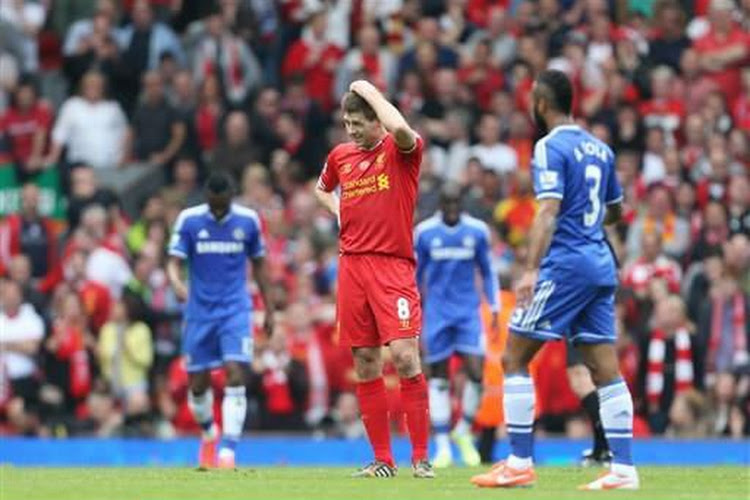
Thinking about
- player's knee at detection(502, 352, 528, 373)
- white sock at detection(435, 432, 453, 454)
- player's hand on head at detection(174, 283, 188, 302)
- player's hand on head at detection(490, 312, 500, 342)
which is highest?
player's hand on head at detection(174, 283, 188, 302)

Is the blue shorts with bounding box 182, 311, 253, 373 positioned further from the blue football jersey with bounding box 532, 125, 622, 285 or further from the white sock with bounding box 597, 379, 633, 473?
the white sock with bounding box 597, 379, 633, 473

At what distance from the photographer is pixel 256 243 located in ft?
71.1

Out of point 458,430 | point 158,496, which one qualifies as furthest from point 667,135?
point 158,496

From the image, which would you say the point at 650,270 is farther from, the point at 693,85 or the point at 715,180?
the point at 693,85

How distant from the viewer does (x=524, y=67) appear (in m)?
31.5

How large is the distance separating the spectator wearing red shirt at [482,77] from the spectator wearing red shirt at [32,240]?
624cm

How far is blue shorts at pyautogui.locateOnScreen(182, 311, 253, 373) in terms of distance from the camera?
2158 centimetres

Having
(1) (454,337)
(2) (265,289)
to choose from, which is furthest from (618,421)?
(1) (454,337)

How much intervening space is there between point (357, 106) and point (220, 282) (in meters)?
5.27

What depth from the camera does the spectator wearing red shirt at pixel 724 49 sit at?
31.3m

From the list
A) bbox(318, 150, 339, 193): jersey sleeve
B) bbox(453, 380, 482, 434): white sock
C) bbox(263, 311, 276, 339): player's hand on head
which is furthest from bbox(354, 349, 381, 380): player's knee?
bbox(453, 380, 482, 434): white sock

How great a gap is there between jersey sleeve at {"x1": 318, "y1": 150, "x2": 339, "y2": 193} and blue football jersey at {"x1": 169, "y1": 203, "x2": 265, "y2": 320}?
3960 mm

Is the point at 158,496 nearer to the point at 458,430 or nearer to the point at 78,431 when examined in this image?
the point at 458,430

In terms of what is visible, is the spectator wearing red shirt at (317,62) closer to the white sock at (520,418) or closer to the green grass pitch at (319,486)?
the green grass pitch at (319,486)
